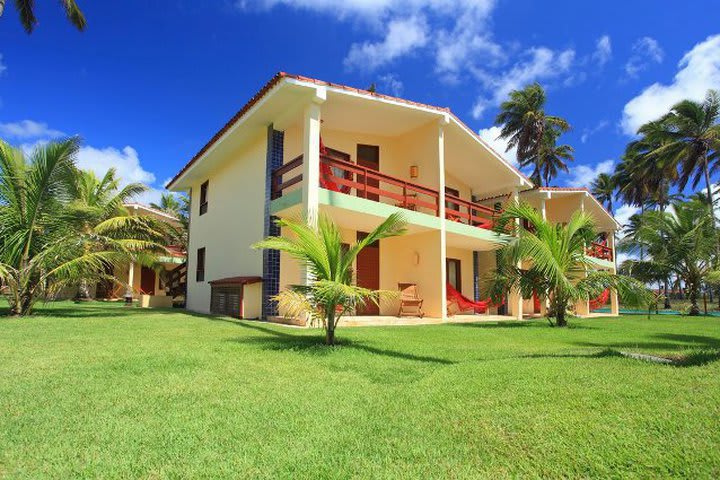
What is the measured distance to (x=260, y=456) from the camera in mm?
2479

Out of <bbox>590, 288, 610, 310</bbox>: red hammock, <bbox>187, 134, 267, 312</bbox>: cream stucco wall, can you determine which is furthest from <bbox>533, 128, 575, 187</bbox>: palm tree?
<bbox>187, 134, 267, 312</bbox>: cream stucco wall

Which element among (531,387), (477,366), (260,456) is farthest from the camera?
(477,366)

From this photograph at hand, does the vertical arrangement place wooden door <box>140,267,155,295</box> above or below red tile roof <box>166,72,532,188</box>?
below

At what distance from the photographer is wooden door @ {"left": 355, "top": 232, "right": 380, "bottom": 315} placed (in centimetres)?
1312

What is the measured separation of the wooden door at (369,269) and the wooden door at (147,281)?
57.5ft

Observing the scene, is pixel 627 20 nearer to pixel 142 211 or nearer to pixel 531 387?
pixel 531 387

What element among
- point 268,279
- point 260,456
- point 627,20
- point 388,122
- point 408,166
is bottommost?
point 260,456

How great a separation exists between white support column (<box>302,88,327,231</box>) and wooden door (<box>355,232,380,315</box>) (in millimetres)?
4017

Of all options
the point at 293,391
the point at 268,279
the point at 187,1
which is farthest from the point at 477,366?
the point at 187,1

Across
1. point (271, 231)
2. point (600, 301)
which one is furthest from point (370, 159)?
point (600, 301)

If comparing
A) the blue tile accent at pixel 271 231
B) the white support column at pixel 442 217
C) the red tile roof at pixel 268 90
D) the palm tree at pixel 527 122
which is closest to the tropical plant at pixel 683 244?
the red tile roof at pixel 268 90

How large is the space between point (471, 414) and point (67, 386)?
3455mm

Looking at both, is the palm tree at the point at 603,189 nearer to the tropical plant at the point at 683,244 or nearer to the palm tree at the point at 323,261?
the tropical plant at the point at 683,244

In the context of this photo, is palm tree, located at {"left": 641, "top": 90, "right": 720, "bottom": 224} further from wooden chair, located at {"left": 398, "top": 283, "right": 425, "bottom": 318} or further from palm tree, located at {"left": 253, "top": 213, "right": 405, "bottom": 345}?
palm tree, located at {"left": 253, "top": 213, "right": 405, "bottom": 345}
